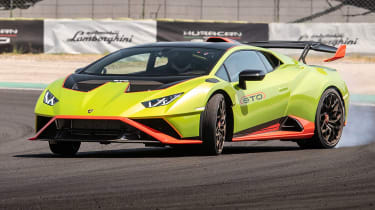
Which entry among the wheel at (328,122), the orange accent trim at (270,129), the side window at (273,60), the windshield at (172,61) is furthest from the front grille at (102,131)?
the wheel at (328,122)

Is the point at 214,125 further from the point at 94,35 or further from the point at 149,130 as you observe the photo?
the point at 94,35

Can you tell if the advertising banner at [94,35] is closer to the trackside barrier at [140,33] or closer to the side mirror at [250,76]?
the trackside barrier at [140,33]

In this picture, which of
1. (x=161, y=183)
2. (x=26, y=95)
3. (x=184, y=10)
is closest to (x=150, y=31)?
(x=184, y=10)

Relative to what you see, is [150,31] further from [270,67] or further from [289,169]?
[289,169]

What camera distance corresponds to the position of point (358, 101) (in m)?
17.5

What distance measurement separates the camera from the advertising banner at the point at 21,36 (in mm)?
26484

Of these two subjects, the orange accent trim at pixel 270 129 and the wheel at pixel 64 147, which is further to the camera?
the orange accent trim at pixel 270 129

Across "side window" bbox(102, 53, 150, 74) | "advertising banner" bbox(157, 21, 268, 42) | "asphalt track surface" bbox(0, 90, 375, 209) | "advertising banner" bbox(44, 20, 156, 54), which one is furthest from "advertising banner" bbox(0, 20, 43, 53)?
"asphalt track surface" bbox(0, 90, 375, 209)

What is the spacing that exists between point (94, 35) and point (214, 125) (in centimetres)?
1968

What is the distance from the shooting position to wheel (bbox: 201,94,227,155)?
761 centimetres

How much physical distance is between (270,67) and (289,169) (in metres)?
2.49

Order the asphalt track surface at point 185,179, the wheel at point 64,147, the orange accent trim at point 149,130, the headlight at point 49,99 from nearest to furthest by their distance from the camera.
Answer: the asphalt track surface at point 185,179
the orange accent trim at point 149,130
the headlight at point 49,99
the wheel at point 64,147

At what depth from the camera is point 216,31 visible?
26234 millimetres

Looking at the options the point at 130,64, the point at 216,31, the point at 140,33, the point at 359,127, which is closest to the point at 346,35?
the point at 216,31
